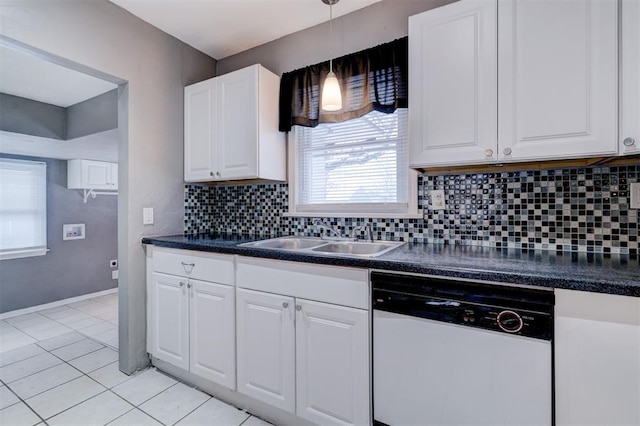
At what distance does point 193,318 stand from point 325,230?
3.36ft

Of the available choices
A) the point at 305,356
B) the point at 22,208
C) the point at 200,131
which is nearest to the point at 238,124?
the point at 200,131

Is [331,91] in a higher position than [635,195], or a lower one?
higher

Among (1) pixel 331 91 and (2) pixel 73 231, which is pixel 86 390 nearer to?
(1) pixel 331 91

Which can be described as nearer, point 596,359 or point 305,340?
point 596,359

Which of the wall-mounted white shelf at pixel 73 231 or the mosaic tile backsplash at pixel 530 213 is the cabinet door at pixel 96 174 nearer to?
the wall-mounted white shelf at pixel 73 231

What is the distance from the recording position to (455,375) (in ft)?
3.84

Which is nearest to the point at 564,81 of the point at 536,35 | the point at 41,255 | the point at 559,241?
the point at 536,35

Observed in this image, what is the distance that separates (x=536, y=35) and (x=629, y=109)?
465 millimetres

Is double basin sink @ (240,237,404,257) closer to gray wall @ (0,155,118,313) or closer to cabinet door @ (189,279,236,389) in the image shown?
cabinet door @ (189,279,236,389)

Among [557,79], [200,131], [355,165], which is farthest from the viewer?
[200,131]

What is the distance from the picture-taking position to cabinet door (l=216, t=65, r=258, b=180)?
6.94ft

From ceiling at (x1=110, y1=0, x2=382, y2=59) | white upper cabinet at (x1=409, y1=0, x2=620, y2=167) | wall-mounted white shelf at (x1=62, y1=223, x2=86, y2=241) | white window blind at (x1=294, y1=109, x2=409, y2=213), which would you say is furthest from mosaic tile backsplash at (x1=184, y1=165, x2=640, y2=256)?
wall-mounted white shelf at (x1=62, y1=223, x2=86, y2=241)

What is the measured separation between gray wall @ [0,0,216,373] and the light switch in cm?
3

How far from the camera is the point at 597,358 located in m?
0.99
